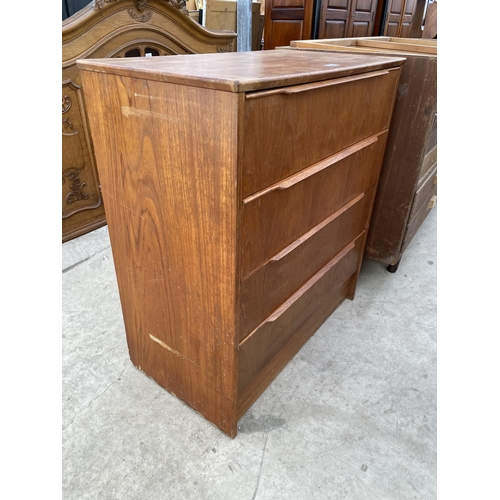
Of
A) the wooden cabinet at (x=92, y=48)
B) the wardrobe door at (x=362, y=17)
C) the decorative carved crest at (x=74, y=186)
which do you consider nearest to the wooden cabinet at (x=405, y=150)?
the wooden cabinet at (x=92, y=48)

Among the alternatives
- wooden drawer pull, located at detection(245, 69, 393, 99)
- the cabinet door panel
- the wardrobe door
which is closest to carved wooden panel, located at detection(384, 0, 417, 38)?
the wardrobe door

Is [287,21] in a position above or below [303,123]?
above

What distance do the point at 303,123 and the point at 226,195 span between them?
26 cm

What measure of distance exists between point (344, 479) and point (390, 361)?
51 centimetres

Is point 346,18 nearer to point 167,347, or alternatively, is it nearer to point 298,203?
point 298,203

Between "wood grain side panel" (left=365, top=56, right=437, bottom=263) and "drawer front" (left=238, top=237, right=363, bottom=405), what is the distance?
21 centimetres

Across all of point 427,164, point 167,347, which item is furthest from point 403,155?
point 167,347

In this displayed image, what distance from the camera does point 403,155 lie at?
Answer: 1494 millimetres

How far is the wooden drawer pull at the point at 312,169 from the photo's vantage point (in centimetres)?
79

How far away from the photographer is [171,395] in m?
1.24

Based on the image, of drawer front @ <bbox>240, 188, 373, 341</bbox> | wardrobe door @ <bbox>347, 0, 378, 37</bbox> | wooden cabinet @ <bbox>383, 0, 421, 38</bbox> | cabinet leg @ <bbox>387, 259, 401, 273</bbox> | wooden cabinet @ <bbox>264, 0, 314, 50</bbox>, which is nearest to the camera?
drawer front @ <bbox>240, 188, 373, 341</bbox>

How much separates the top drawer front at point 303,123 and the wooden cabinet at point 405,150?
233 millimetres

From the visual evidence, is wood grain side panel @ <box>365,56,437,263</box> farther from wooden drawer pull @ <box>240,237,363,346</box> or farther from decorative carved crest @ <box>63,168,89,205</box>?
decorative carved crest @ <box>63,168,89,205</box>

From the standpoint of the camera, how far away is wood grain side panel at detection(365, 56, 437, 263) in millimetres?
1334
